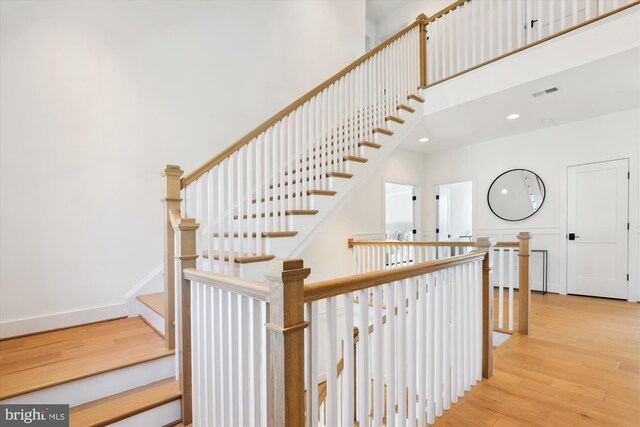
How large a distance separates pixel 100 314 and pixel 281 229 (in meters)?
1.87

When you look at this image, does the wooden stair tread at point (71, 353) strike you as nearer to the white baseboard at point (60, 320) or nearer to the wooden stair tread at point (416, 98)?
the white baseboard at point (60, 320)

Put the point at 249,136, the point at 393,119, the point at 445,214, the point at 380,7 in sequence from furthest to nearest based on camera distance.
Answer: the point at 445,214 < the point at 380,7 < the point at 393,119 < the point at 249,136

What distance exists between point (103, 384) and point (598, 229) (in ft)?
19.7

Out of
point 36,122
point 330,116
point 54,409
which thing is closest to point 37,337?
point 54,409

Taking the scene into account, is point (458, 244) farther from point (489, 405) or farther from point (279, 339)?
point (279, 339)

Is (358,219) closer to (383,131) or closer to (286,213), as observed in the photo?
(383,131)

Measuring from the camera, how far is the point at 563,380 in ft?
6.88

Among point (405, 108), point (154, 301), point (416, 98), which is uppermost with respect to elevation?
point (416, 98)

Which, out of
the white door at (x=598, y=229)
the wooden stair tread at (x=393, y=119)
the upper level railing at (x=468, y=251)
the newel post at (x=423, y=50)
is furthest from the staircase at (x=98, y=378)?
the white door at (x=598, y=229)

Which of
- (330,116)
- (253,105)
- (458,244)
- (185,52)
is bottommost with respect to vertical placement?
(458,244)

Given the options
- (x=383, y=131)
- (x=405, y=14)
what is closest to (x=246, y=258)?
(x=383, y=131)

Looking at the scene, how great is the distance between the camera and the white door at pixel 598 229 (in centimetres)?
417

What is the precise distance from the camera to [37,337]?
95.1 inches

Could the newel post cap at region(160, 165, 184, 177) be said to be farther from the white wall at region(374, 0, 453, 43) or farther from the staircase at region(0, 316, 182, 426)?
the white wall at region(374, 0, 453, 43)
